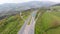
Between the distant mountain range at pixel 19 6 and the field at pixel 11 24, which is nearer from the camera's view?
the field at pixel 11 24

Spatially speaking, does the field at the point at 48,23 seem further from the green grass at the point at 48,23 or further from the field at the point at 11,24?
the field at the point at 11,24

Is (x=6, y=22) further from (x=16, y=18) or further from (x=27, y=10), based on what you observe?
(x=27, y=10)

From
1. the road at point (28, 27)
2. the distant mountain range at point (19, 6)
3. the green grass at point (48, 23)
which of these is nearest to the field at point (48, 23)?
the green grass at point (48, 23)

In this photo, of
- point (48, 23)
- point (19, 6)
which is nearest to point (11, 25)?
point (19, 6)

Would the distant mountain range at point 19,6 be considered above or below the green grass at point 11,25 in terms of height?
above

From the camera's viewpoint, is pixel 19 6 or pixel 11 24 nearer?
pixel 11 24

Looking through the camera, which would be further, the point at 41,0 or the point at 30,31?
the point at 41,0

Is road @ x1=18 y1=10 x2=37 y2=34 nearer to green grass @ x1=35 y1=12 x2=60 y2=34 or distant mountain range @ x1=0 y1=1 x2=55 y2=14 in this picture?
green grass @ x1=35 y1=12 x2=60 y2=34

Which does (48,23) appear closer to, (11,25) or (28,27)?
(28,27)

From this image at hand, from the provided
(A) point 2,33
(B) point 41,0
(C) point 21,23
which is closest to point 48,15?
(B) point 41,0
